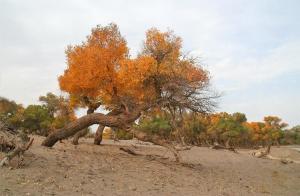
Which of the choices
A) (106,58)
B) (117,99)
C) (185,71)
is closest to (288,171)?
(185,71)

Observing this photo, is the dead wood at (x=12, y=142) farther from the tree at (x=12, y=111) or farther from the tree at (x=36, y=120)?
the tree at (x=36, y=120)

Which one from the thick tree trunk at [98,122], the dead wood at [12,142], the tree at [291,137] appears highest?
the tree at [291,137]

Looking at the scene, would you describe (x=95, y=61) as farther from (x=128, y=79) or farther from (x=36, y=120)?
(x=36, y=120)

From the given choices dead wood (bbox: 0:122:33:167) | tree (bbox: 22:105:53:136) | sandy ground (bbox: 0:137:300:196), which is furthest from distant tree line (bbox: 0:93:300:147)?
dead wood (bbox: 0:122:33:167)

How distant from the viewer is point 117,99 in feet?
79.9

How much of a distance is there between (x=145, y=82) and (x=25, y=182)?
12.9 meters

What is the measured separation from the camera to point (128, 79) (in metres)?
23.9

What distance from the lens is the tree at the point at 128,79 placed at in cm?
2148

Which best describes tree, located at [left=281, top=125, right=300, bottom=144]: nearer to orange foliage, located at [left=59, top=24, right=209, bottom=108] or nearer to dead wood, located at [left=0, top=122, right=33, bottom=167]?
orange foliage, located at [left=59, top=24, right=209, bottom=108]

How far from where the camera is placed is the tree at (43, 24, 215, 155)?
21.5 m

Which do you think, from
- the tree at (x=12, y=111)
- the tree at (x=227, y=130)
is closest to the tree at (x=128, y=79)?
the tree at (x=12, y=111)

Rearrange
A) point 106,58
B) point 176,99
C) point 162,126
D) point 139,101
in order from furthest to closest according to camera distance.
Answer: point 162,126 < point 106,58 < point 139,101 < point 176,99

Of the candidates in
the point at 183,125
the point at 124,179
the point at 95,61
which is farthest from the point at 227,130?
the point at 124,179

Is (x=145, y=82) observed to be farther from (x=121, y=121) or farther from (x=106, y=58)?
(x=106, y=58)
